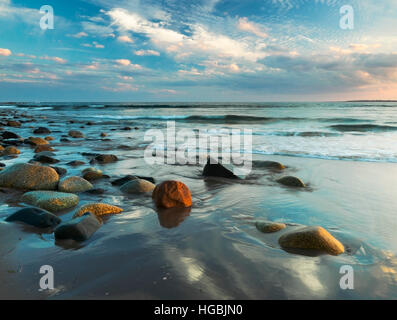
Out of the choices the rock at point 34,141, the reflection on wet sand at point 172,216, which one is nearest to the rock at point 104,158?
the reflection on wet sand at point 172,216

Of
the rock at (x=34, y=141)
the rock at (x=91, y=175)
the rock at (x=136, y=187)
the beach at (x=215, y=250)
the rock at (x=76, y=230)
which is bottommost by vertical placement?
the beach at (x=215, y=250)

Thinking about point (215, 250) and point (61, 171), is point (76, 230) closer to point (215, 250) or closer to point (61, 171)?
point (215, 250)

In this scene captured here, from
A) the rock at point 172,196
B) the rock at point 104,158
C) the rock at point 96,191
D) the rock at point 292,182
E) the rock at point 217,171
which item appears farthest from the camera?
the rock at point 104,158

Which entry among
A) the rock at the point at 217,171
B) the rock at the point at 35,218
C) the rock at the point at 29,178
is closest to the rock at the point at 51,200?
the rock at the point at 35,218

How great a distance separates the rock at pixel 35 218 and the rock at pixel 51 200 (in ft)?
1.26

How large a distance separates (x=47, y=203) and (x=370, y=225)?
11.4 feet

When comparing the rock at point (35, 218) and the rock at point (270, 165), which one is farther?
the rock at point (270, 165)

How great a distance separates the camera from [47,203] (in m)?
3.05

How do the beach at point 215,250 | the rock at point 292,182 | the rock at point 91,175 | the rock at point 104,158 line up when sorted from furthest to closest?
the rock at point 104,158 < the rock at point 91,175 < the rock at point 292,182 < the beach at point 215,250

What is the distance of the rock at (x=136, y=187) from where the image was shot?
12.3 ft

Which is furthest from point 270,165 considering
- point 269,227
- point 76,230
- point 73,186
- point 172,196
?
point 76,230

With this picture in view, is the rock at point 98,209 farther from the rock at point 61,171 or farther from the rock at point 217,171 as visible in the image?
the rock at point 61,171

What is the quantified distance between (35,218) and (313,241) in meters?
2.48

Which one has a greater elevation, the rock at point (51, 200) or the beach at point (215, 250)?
the rock at point (51, 200)
